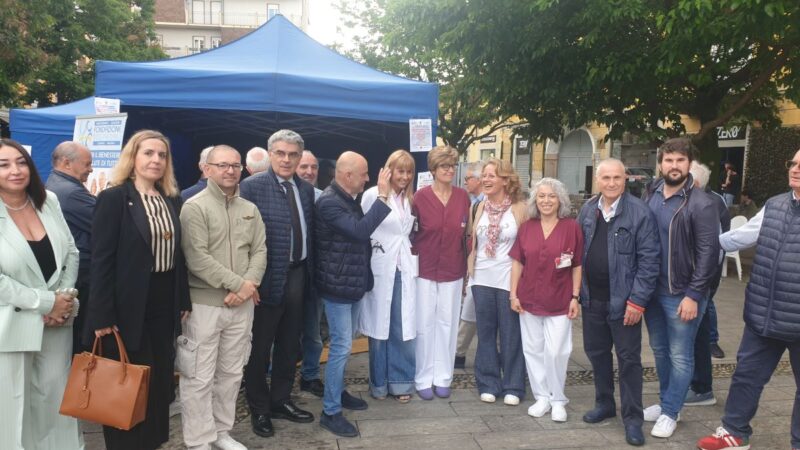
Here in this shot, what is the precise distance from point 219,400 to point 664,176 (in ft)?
10.1

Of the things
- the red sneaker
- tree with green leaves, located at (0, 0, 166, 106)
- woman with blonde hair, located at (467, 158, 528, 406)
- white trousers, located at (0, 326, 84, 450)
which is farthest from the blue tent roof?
tree with green leaves, located at (0, 0, 166, 106)

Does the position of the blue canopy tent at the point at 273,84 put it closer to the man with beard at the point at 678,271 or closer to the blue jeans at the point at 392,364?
the blue jeans at the point at 392,364

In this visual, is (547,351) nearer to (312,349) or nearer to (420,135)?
(312,349)

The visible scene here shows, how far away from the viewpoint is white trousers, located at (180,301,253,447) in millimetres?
3164

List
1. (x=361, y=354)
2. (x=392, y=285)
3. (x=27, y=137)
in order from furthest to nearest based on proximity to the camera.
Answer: (x=27, y=137) → (x=361, y=354) → (x=392, y=285)

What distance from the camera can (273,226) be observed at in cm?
357

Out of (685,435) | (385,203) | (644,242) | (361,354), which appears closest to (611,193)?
(644,242)

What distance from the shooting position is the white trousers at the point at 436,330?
4.36 metres

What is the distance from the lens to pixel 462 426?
3922 mm

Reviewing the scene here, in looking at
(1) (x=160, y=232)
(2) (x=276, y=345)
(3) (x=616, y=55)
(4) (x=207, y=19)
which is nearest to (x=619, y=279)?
(2) (x=276, y=345)

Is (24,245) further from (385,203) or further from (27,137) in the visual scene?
(27,137)

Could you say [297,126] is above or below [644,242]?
above

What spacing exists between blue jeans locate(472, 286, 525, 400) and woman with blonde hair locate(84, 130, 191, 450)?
219 cm

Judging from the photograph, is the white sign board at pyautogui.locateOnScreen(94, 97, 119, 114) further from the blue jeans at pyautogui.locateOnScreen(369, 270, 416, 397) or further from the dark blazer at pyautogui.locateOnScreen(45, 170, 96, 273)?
the blue jeans at pyautogui.locateOnScreen(369, 270, 416, 397)
